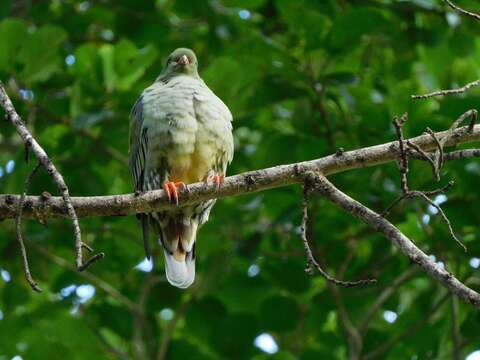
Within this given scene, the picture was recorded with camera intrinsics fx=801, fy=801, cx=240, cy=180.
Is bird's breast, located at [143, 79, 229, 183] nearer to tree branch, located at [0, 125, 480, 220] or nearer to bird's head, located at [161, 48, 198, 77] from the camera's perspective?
bird's head, located at [161, 48, 198, 77]

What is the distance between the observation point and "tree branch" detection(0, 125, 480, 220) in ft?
9.18

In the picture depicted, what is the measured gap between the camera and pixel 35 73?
4.54 meters

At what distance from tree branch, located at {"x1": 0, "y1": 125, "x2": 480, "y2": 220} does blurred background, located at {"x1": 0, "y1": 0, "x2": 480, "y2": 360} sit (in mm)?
1349

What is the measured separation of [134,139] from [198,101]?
16.4 inches

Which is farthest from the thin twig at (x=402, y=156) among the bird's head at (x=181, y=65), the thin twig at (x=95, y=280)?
the thin twig at (x=95, y=280)

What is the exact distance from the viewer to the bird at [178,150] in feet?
13.2

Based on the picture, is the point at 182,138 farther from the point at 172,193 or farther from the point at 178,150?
the point at 172,193

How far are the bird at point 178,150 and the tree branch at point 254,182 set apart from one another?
0.94 metres

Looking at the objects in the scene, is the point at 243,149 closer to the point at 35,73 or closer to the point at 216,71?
the point at 216,71

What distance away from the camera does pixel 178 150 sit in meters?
4.02

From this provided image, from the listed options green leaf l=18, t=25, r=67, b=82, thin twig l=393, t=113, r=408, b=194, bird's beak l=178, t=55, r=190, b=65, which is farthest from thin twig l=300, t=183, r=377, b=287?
green leaf l=18, t=25, r=67, b=82

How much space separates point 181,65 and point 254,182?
6.42 feet

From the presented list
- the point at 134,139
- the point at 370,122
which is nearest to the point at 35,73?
the point at 134,139

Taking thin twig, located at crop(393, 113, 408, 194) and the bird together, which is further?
the bird
